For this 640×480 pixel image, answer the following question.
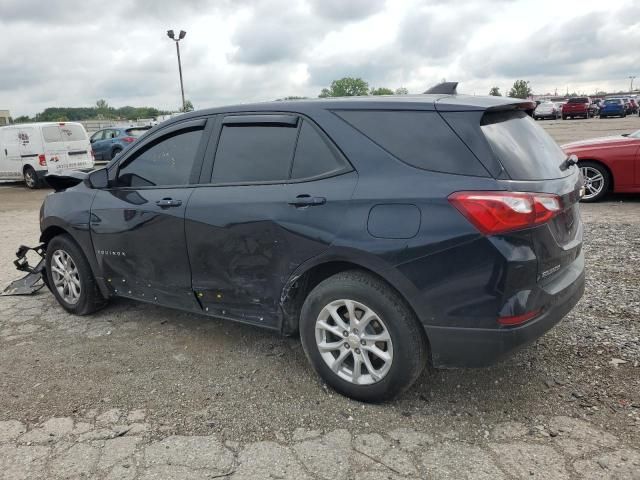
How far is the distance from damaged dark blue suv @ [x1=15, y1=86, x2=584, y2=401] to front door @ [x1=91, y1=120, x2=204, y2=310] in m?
0.01

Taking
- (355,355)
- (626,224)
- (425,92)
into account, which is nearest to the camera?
(355,355)

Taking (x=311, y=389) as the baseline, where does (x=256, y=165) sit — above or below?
above

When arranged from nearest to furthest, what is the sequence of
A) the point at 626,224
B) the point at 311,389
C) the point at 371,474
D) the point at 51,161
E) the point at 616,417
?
the point at 371,474
the point at 616,417
the point at 311,389
the point at 626,224
the point at 51,161

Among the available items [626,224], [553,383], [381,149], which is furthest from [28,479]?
[626,224]

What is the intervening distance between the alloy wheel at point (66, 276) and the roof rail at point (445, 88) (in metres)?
3.19

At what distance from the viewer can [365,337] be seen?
9.60 ft

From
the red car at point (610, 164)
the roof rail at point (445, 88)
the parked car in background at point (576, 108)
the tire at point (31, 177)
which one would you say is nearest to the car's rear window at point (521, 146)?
the roof rail at point (445, 88)

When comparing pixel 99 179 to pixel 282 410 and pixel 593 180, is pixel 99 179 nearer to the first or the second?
pixel 282 410

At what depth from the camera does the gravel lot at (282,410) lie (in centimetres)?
255

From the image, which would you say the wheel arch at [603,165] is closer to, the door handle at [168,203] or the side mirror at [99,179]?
the door handle at [168,203]

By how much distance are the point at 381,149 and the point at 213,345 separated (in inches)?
77.1

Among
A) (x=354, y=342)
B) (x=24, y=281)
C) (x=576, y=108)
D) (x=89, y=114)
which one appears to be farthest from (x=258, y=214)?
(x=89, y=114)

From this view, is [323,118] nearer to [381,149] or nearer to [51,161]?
[381,149]

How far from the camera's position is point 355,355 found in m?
2.99
